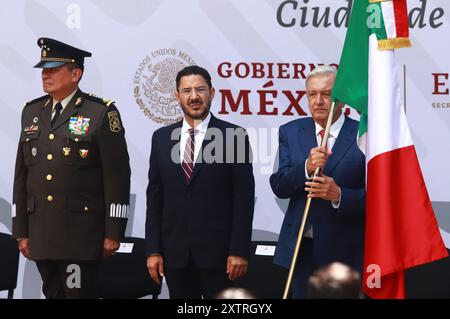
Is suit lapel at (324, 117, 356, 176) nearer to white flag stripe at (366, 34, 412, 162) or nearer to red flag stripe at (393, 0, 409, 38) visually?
white flag stripe at (366, 34, 412, 162)

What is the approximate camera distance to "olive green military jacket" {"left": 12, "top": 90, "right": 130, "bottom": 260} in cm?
445

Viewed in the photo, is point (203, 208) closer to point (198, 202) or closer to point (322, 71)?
point (198, 202)

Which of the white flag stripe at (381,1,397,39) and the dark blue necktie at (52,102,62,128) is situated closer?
the white flag stripe at (381,1,397,39)

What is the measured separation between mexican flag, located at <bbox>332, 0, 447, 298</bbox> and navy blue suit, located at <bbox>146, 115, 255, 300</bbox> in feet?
2.05

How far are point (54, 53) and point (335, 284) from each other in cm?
270

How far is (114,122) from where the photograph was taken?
4.51m

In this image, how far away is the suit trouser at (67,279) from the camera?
14.6ft

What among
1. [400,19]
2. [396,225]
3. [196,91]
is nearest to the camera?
[396,225]

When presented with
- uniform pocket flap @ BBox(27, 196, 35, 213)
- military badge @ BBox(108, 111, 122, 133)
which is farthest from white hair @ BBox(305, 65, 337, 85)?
uniform pocket flap @ BBox(27, 196, 35, 213)

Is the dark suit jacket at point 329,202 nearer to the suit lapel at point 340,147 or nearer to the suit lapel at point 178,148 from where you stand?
the suit lapel at point 340,147

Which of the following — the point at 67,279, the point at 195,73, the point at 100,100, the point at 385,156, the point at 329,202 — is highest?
the point at 195,73

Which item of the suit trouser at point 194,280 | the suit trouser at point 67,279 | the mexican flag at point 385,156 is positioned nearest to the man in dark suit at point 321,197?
the mexican flag at point 385,156

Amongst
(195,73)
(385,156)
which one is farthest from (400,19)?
(195,73)
